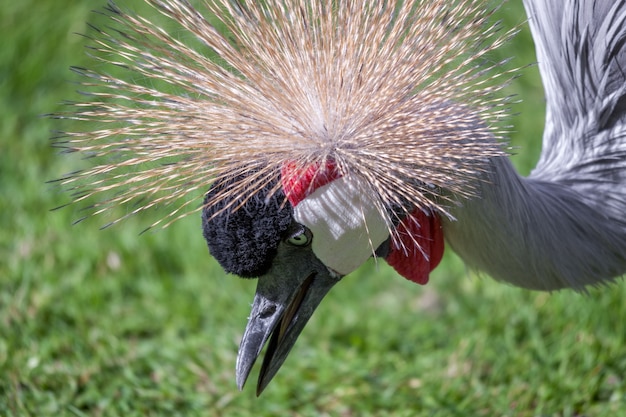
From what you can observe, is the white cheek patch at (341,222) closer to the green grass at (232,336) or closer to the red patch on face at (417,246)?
the red patch on face at (417,246)

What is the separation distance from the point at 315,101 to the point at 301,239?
25cm

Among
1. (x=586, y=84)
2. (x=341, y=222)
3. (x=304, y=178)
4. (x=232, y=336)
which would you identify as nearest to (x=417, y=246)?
(x=341, y=222)

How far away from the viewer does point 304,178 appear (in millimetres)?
1487

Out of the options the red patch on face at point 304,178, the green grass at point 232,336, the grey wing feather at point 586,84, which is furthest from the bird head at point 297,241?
the green grass at point 232,336

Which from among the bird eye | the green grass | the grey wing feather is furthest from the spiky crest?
the green grass

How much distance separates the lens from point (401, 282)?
2.97 m

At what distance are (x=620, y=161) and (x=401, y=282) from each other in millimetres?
1266

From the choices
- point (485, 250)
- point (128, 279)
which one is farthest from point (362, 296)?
point (485, 250)

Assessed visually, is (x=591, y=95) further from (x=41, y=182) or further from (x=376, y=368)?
(x=41, y=182)

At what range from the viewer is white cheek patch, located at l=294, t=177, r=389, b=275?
1.51 meters

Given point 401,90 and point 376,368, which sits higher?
point 401,90

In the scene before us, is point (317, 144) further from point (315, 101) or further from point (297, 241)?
point (297, 241)

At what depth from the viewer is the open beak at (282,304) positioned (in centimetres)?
162

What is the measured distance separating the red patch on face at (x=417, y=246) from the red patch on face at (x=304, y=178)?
7.3 inches
